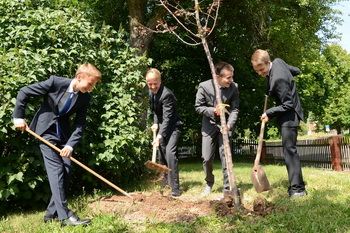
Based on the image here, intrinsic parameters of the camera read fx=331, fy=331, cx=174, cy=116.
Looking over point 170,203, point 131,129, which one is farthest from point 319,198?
point 131,129

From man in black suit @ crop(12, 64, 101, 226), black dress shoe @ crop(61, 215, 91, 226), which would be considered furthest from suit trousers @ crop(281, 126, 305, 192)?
black dress shoe @ crop(61, 215, 91, 226)

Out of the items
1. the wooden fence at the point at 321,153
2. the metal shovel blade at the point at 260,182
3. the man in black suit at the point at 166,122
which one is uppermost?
the man in black suit at the point at 166,122

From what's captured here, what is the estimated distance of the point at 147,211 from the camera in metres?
4.03

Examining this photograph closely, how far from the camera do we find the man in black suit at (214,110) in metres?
4.93

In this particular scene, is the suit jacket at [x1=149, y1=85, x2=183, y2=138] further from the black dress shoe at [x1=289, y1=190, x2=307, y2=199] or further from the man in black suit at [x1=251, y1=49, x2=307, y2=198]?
the black dress shoe at [x1=289, y1=190, x2=307, y2=199]

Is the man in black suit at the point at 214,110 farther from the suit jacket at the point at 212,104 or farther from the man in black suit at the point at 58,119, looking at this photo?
the man in black suit at the point at 58,119

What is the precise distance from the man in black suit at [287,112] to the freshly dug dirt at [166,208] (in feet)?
2.71

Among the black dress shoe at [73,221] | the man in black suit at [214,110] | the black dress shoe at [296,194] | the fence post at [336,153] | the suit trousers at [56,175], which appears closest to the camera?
the black dress shoe at [73,221]

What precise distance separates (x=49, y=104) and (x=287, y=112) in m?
3.13

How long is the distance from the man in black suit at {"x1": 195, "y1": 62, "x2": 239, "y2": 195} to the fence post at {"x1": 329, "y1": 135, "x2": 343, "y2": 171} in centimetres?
733

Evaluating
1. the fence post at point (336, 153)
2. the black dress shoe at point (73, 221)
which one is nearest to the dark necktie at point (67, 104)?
the black dress shoe at point (73, 221)

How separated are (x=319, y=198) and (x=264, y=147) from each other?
1279cm

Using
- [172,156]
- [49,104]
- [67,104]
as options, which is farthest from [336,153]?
[49,104]

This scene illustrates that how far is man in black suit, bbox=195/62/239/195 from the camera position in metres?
4.93
